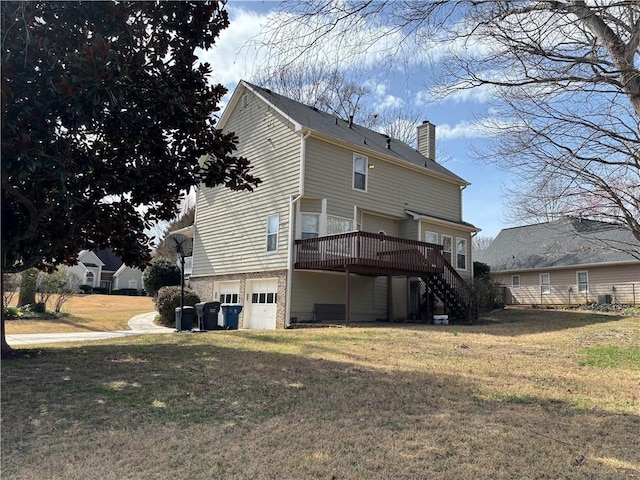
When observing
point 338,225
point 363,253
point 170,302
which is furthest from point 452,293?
point 170,302

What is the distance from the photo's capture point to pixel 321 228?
16844 mm

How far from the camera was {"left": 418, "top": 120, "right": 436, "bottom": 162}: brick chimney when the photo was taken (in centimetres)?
2447

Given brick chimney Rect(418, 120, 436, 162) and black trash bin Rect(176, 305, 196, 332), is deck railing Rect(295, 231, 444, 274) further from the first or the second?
brick chimney Rect(418, 120, 436, 162)

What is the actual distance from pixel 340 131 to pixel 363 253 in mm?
6340

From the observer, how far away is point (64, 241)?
851cm

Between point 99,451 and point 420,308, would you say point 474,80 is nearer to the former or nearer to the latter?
point 99,451

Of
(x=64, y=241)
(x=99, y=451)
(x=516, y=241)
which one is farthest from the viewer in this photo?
(x=516, y=241)

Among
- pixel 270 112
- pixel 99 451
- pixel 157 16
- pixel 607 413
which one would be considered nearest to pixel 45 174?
pixel 157 16

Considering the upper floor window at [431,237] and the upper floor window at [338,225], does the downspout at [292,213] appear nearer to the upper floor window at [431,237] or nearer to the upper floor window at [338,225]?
the upper floor window at [338,225]

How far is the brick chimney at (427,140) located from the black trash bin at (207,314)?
14101 mm

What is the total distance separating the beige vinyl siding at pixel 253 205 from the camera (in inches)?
674

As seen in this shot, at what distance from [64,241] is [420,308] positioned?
14.0 m

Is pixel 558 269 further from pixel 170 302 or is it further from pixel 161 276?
pixel 161 276

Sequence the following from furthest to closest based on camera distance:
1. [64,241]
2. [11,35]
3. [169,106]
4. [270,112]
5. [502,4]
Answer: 1. [270,112]
2. [64,241]
3. [169,106]
4. [11,35]
5. [502,4]
